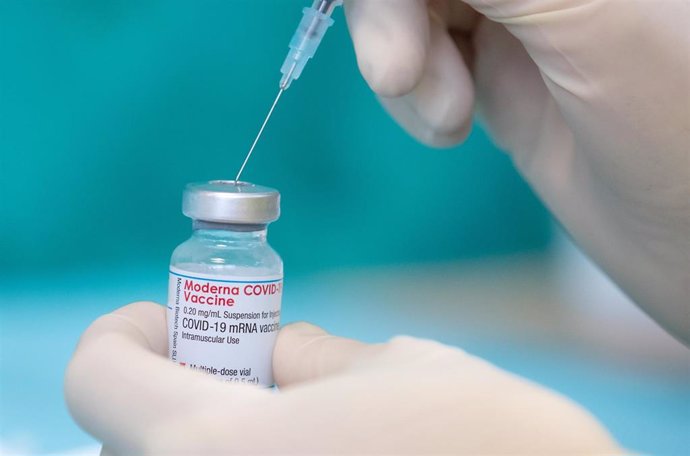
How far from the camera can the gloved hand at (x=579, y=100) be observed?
1343mm

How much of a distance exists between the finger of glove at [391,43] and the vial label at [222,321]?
41cm

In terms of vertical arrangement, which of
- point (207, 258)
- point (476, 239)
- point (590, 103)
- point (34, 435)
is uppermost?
point (590, 103)

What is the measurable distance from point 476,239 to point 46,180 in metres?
1.41

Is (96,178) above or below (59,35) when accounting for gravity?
below

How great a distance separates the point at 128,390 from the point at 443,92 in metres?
0.85

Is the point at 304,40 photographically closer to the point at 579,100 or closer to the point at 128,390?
the point at 579,100

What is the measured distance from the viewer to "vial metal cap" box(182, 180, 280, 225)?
1239 millimetres

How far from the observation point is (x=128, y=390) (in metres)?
1.05

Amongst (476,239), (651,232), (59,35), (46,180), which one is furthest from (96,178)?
(651,232)

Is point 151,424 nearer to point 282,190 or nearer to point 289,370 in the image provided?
point 289,370

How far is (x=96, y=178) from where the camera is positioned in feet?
8.86

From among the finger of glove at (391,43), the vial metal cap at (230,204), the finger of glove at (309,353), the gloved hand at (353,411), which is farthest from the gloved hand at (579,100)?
the gloved hand at (353,411)

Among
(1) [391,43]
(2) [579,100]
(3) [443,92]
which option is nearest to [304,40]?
(1) [391,43]

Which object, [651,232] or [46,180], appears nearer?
[651,232]
